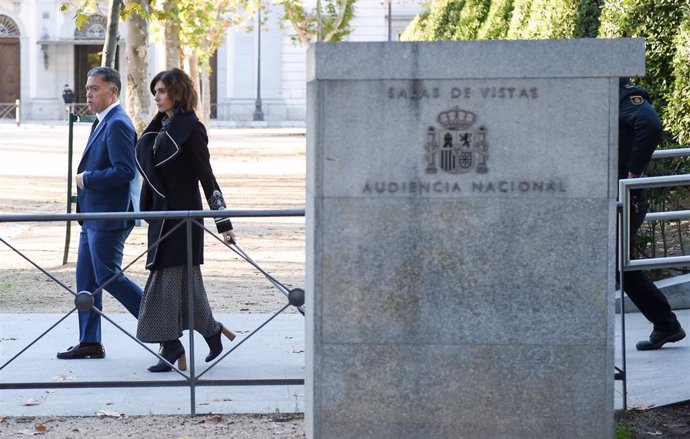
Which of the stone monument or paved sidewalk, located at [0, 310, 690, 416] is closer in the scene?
the stone monument

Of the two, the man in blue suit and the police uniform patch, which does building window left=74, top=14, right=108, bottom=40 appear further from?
the police uniform patch

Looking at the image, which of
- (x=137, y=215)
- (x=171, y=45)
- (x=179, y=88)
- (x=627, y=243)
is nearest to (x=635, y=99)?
(x=627, y=243)

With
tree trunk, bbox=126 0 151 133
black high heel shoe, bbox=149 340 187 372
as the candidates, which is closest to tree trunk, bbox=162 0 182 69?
tree trunk, bbox=126 0 151 133

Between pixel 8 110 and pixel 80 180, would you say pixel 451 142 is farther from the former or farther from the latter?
pixel 8 110

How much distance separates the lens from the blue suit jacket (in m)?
7.39

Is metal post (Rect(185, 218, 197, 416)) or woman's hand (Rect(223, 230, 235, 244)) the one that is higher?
woman's hand (Rect(223, 230, 235, 244))

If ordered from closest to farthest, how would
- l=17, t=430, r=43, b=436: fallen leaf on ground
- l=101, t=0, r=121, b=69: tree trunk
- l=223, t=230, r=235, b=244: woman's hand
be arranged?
l=17, t=430, r=43, b=436: fallen leaf on ground, l=223, t=230, r=235, b=244: woman's hand, l=101, t=0, r=121, b=69: tree trunk

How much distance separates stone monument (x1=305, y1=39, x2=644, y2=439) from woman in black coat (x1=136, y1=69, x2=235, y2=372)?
Result: 207 cm

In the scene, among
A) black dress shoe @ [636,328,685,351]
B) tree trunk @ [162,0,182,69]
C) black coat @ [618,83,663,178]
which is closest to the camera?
black coat @ [618,83,663,178]

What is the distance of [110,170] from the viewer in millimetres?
7391

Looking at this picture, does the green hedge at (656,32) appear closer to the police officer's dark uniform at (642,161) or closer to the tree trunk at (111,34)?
the police officer's dark uniform at (642,161)

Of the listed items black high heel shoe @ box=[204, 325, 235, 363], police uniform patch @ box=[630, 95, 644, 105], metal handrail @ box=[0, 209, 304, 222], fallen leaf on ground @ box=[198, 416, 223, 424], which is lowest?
fallen leaf on ground @ box=[198, 416, 223, 424]

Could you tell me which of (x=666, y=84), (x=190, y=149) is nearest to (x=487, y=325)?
→ (x=190, y=149)

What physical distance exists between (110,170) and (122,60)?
5564cm
